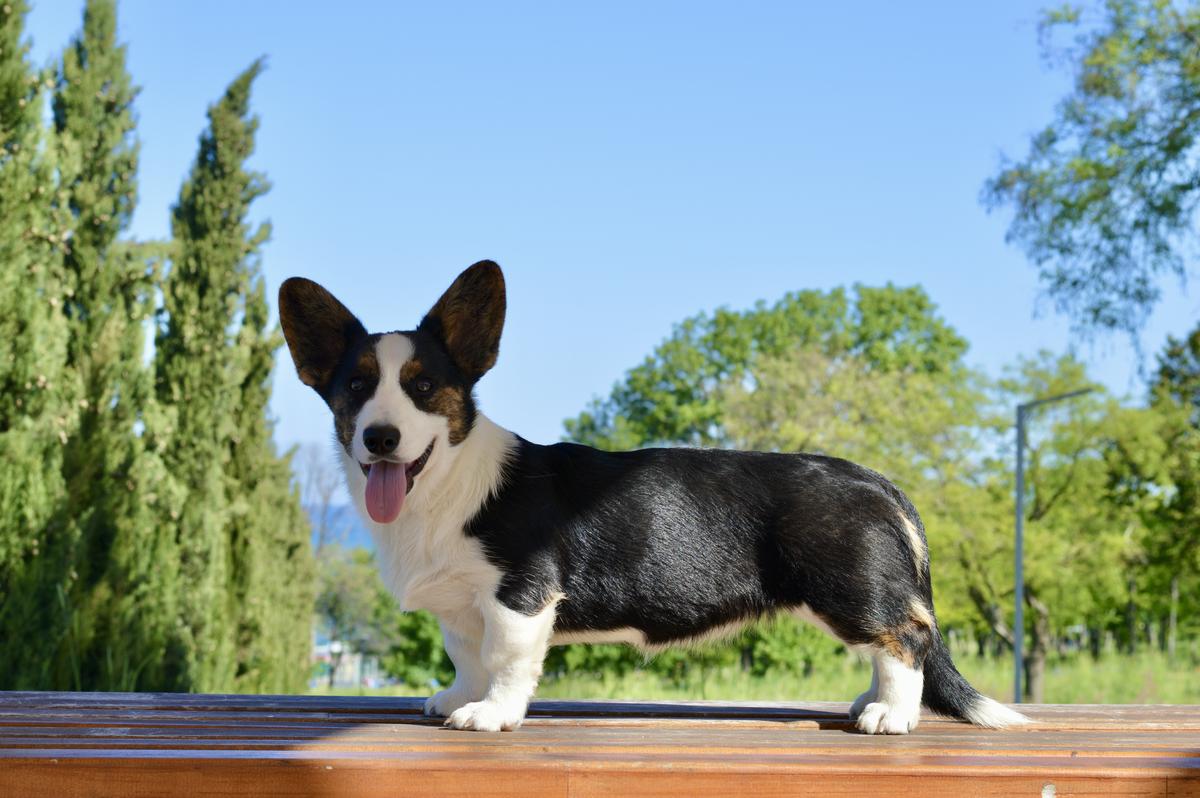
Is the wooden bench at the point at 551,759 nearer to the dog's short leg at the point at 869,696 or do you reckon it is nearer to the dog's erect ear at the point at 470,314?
the dog's short leg at the point at 869,696

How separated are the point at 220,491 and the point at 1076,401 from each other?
2101cm

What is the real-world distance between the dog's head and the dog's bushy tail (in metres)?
1.56

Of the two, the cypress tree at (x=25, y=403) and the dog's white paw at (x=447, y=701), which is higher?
the cypress tree at (x=25, y=403)

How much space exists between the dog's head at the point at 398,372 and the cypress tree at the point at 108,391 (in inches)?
247

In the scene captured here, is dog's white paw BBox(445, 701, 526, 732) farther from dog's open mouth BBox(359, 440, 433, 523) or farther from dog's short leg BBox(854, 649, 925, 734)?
dog's short leg BBox(854, 649, 925, 734)

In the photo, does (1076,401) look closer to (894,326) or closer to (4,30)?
(894,326)

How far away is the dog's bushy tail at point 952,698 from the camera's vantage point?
338 cm

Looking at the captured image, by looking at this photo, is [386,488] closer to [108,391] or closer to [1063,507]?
[108,391]

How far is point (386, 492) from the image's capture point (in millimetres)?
2953

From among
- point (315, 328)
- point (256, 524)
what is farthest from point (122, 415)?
point (315, 328)

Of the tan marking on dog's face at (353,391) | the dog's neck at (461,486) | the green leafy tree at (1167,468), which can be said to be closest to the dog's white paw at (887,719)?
the dog's neck at (461,486)

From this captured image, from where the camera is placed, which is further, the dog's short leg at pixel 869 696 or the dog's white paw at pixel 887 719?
the dog's short leg at pixel 869 696

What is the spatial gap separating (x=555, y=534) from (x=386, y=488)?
1.62 ft

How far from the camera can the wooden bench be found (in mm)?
2443
